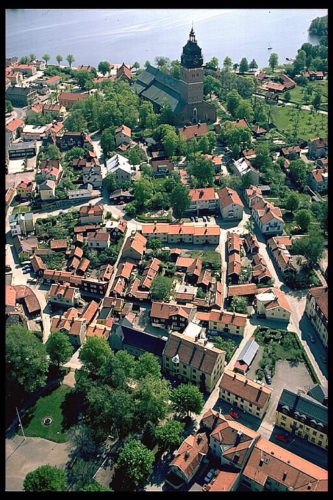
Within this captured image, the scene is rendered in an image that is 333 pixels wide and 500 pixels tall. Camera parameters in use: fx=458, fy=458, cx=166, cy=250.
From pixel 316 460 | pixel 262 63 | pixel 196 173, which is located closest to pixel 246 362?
pixel 316 460

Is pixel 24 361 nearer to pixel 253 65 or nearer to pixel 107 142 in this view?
pixel 107 142

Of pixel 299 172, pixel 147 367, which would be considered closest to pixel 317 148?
pixel 299 172

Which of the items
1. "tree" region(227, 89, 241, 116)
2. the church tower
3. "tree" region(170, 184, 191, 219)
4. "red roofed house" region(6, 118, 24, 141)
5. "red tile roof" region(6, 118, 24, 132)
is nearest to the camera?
"tree" region(170, 184, 191, 219)

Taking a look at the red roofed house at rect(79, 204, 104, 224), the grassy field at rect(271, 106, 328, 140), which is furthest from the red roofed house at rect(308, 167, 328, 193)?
the red roofed house at rect(79, 204, 104, 224)

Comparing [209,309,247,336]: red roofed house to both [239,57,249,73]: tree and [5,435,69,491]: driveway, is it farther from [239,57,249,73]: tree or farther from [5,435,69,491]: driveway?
[239,57,249,73]: tree

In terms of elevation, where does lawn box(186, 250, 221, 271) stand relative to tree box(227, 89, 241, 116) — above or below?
below

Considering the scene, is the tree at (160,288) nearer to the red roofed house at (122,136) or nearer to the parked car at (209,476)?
the parked car at (209,476)

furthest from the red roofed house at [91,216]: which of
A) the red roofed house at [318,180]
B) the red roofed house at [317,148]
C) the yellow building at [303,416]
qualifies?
the red roofed house at [317,148]
